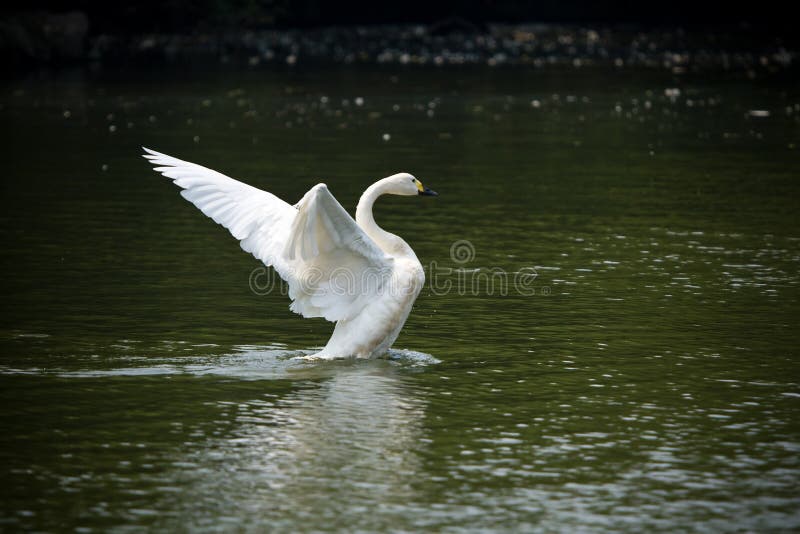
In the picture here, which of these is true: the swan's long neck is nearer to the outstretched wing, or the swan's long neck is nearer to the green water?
the outstretched wing

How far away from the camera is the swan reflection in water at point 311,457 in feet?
28.8

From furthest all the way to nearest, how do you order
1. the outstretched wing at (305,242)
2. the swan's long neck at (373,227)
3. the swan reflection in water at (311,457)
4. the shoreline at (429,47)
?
the shoreline at (429,47), the swan's long neck at (373,227), the outstretched wing at (305,242), the swan reflection in water at (311,457)

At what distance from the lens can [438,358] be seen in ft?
42.3

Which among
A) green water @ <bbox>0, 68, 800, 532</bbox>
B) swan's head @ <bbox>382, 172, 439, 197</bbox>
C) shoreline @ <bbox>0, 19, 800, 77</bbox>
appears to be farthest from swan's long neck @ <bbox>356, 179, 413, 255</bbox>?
shoreline @ <bbox>0, 19, 800, 77</bbox>

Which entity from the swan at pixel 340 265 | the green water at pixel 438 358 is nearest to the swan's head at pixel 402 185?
the swan at pixel 340 265

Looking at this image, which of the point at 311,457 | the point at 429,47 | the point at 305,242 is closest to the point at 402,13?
the point at 429,47

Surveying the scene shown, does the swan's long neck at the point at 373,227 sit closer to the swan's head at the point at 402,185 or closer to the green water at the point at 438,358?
the swan's head at the point at 402,185

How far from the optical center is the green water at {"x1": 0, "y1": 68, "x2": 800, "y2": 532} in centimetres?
903

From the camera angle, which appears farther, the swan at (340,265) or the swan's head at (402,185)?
the swan's head at (402,185)

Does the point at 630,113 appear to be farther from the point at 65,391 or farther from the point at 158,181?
the point at 65,391

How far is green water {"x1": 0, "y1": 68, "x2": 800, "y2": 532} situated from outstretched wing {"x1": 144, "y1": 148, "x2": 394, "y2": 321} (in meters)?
0.64

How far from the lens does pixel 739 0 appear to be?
240ft

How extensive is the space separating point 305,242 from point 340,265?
883 millimetres

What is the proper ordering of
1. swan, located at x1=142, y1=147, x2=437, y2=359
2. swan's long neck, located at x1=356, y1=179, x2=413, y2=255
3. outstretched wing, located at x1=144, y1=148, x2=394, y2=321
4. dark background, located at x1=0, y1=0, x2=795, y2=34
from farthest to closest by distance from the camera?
dark background, located at x1=0, y1=0, x2=795, y2=34 < swan's long neck, located at x1=356, y1=179, x2=413, y2=255 < swan, located at x1=142, y1=147, x2=437, y2=359 < outstretched wing, located at x1=144, y1=148, x2=394, y2=321
